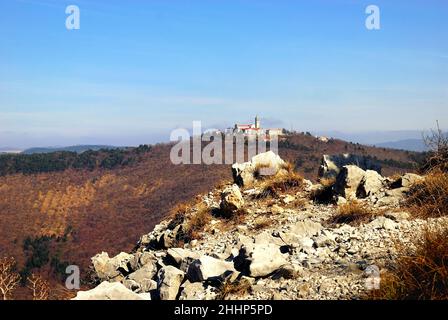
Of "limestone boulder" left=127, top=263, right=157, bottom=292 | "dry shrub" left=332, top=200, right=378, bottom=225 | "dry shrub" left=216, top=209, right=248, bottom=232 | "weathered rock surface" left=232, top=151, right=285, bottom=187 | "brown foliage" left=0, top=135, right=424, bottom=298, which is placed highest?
"weathered rock surface" left=232, top=151, right=285, bottom=187

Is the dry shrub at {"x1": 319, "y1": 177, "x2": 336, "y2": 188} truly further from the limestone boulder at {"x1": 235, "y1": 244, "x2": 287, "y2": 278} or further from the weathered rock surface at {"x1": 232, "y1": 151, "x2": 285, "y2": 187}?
the limestone boulder at {"x1": 235, "y1": 244, "x2": 287, "y2": 278}

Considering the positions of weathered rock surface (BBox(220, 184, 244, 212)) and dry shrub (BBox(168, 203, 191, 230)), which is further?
dry shrub (BBox(168, 203, 191, 230))

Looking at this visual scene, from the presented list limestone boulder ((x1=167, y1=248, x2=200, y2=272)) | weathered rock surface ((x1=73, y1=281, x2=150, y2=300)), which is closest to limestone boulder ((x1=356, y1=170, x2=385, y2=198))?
limestone boulder ((x1=167, y1=248, x2=200, y2=272))

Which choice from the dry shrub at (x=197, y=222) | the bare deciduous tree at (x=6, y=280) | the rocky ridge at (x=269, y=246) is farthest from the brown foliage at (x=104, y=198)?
the bare deciduous tree at (x=6, y=280)

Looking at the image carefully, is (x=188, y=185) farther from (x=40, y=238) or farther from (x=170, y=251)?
(x=170, y=251)

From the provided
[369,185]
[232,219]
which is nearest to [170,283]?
[232,219]

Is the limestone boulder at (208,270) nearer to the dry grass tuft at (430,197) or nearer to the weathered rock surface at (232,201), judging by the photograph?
the dry grass tuft at (430,197)

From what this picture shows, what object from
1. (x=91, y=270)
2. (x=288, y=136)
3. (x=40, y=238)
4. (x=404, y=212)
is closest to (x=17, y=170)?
(x=40, y=238)

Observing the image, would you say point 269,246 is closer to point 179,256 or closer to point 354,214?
point 179,256
